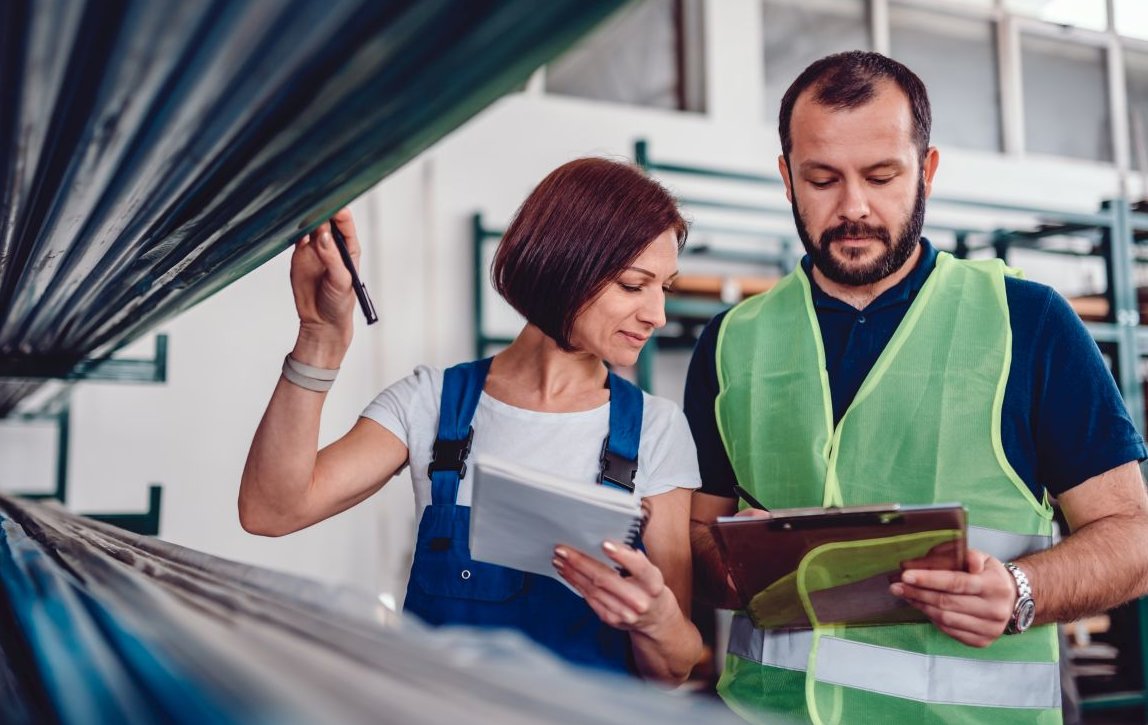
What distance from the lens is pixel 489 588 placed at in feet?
4.15

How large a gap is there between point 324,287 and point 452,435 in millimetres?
337

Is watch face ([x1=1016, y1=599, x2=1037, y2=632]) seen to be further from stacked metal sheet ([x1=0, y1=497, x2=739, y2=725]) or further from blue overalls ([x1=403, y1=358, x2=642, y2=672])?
stacked metal sheet ([x1=0, y1=497, x2=739, y2=725])

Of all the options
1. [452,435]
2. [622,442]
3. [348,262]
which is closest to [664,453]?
[622,442]

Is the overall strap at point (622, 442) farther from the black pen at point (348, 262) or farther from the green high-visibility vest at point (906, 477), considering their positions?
the black pen at point (348, 262)

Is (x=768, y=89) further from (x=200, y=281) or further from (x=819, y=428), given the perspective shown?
(x=200, y=281)

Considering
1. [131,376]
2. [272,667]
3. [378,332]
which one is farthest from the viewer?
[378,332]

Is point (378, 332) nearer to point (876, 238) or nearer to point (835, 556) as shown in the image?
point (876, 238)

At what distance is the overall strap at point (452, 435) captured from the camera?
1.29 meters

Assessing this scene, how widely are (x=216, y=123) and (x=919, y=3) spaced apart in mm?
6379

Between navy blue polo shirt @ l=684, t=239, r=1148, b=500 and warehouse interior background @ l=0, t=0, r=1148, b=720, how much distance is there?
79.8 inches

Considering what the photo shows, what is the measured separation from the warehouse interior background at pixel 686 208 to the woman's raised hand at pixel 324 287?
218 centimetres

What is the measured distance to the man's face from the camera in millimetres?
1361

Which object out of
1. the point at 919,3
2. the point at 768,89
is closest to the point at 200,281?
the point at 768,89

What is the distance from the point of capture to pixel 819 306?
1.47 metres
